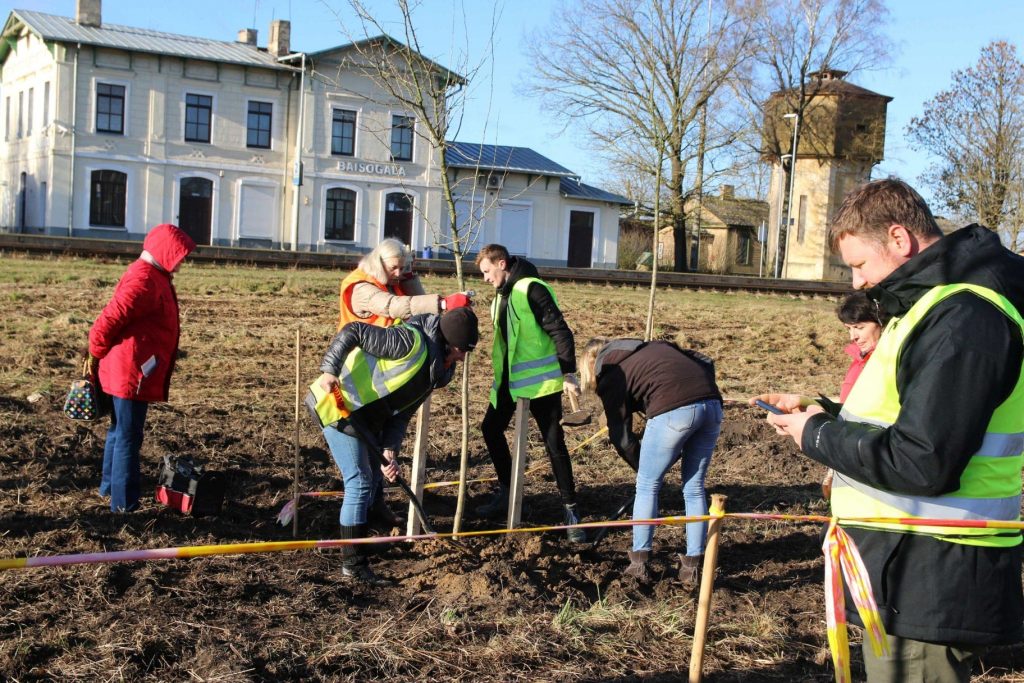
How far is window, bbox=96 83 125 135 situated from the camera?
117 feet

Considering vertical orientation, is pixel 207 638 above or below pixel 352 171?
below

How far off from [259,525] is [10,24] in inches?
1548

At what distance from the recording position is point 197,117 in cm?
3725

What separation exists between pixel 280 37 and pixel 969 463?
38901 millimetres

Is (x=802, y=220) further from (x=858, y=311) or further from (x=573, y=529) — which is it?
(x=858, y=311)

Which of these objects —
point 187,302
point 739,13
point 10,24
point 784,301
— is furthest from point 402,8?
point 10,24

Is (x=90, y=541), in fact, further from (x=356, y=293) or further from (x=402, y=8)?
(x=402, y=8)

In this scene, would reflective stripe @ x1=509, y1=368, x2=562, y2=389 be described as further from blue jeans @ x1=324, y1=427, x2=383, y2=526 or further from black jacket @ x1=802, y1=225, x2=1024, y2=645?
black jacket @ x1=802, y1=225, x2=1024, y2=645

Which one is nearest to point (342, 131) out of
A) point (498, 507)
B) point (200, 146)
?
point (200, 146)

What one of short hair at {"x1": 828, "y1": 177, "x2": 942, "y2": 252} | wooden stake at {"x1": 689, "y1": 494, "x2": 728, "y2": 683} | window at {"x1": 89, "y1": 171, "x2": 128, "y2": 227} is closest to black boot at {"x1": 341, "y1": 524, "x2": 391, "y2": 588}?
wooden stake at {"x1": 689, "y1": 494, "x2": 728, "y2": 683}

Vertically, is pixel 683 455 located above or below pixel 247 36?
below

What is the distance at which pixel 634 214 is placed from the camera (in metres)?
47.2

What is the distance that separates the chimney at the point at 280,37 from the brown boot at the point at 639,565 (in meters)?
36.1

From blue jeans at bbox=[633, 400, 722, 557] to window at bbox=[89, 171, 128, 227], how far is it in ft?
112
